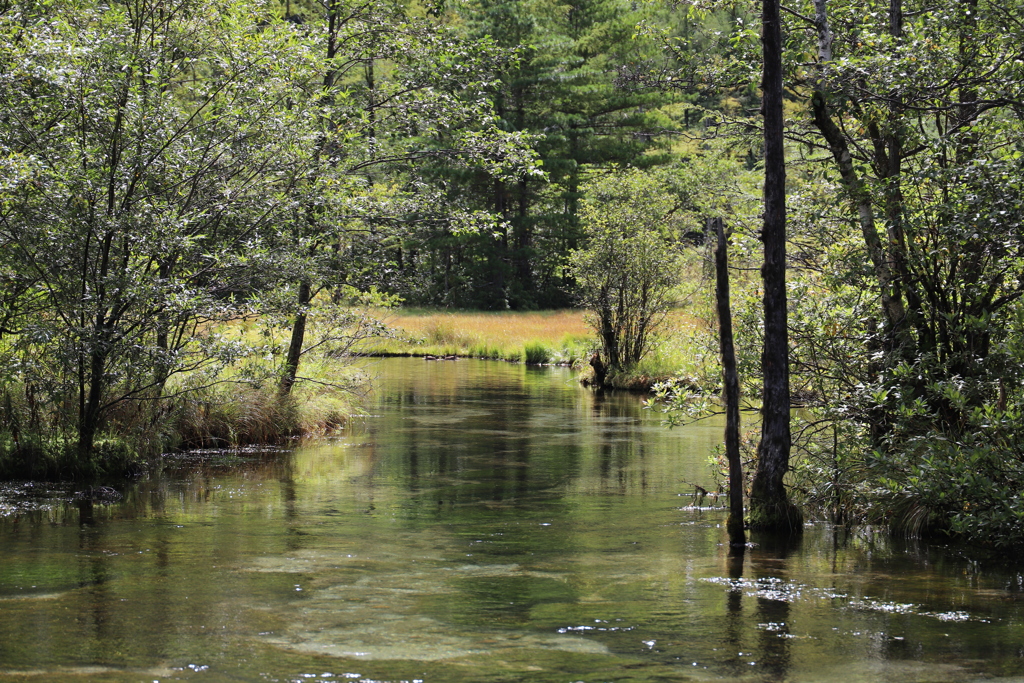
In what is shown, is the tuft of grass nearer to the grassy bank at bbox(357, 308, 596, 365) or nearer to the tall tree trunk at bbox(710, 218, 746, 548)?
the grassy bank at bbox(357, 308, 596, 365)

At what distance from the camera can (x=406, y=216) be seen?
17375 millimetres

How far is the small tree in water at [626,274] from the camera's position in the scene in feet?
85.3

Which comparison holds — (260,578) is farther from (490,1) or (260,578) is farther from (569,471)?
(490,1)

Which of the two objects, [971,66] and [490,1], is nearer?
[971,66]

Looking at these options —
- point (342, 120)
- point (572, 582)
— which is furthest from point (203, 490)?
point (342, 120)

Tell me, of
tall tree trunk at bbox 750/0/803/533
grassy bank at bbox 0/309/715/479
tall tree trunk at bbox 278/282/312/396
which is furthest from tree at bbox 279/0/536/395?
tall tree trunk at bbox 750/0/803/533

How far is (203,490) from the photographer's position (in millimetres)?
12758

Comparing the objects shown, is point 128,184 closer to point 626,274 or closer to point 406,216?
point 406,216

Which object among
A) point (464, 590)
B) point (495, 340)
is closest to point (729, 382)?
point (464, 590)

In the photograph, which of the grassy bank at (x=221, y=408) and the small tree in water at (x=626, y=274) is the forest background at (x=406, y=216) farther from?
the small tree in water at (x=626, y=274)

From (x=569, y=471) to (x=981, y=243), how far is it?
6888mm

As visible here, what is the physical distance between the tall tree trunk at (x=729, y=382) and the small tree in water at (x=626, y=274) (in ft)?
54.3

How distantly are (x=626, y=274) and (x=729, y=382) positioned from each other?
17195mm

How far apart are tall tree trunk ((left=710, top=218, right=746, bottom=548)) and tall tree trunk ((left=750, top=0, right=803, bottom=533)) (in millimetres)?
377
